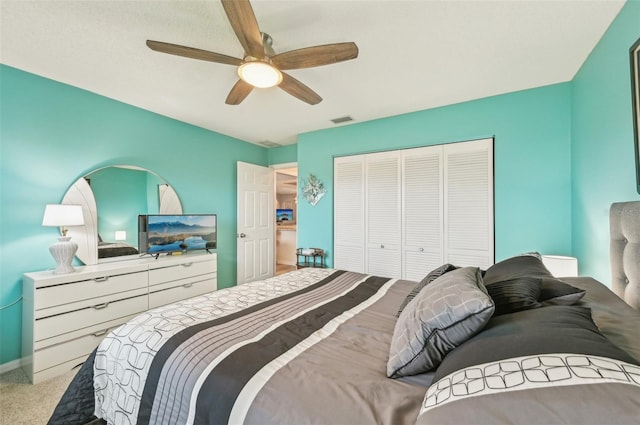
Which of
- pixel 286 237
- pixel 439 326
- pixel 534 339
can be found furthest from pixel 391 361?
pixel 286 237

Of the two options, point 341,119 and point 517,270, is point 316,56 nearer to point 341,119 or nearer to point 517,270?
point 517,270

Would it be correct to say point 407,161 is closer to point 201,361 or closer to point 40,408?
point 201,361

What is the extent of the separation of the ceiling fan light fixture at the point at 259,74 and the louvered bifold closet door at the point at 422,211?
2.08m

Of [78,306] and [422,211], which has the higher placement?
[422,211]

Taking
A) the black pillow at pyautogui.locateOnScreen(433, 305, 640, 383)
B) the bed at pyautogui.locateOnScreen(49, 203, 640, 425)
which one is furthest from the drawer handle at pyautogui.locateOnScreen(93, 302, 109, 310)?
the black pillow at pyautogui.locateOnScreen(433, 305, 640, 383)

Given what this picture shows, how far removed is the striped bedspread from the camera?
84 cm

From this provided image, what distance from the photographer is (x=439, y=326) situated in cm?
91

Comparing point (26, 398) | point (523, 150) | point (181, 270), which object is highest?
point (523, 150)

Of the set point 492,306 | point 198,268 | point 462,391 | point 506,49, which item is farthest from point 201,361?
point 506,49

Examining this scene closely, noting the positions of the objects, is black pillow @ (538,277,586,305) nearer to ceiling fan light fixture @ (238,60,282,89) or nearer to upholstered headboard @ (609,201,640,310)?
upholstered headboard @ (609,201,640,310)

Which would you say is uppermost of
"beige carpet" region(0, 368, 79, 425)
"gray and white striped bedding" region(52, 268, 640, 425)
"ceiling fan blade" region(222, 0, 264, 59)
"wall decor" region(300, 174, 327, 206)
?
"ceiling fan blade" region(222, 0, 264, 59)

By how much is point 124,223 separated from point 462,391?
11.5 ft

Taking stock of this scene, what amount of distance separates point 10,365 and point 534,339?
372 centimetres

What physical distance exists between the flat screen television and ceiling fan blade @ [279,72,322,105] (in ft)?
7.21
